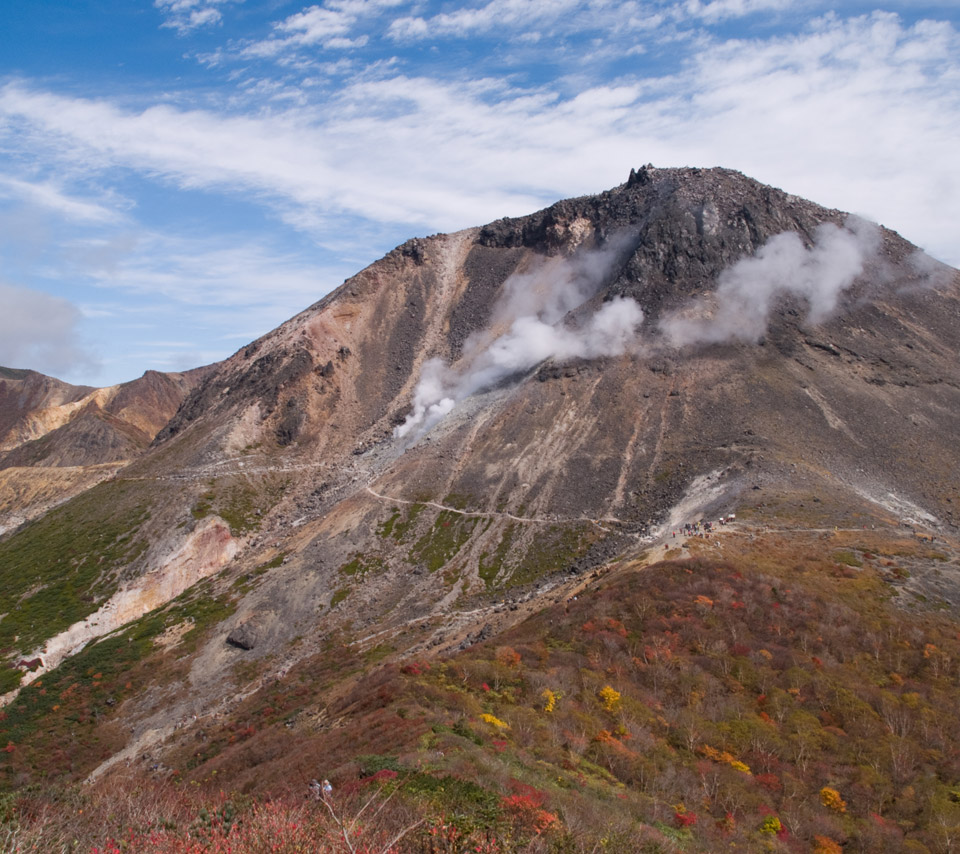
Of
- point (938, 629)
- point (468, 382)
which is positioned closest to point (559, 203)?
point (468, 382)

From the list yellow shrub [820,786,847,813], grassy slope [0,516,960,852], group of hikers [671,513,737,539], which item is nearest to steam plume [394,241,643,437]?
group of hikers [671,513,737,539]

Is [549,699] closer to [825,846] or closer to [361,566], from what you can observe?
A: [825,846]

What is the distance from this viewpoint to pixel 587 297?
88.6 meters

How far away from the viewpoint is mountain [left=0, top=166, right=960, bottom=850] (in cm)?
2725

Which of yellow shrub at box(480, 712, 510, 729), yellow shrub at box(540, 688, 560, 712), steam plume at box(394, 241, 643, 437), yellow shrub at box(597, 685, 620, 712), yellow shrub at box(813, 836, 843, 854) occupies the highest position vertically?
steam plume at box(394, 241, 643, 437)

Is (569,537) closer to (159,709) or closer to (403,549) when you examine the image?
(403,549)

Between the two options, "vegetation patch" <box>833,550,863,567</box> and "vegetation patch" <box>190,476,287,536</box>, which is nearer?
"vegetation patch" <box>833,550,863,567</box>

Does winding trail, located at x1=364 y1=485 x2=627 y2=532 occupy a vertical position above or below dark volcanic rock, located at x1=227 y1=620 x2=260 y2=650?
above

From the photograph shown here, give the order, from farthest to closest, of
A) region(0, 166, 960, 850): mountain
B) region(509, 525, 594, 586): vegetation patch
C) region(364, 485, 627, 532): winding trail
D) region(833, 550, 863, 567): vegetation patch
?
1. region(364, 485, 627, 532): winding trail
2. region(509, 525, 594, 586): vegetation patch
3. region(833, 550, 863, 567): vegetation patch
4. region(0, 166, 960, 850): mountain

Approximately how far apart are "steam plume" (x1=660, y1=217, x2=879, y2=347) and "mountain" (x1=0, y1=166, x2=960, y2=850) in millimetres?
415

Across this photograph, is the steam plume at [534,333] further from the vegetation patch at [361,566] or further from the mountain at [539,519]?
the vegetation patch at [361,566]

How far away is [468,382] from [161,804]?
68207 millimetres

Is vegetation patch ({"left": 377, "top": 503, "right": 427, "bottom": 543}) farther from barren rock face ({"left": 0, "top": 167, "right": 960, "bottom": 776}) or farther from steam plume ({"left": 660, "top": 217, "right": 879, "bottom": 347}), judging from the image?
steam plume ({"left": 660, "top": 217, "right": 879, "bottom": 347})

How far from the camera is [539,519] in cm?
5712
